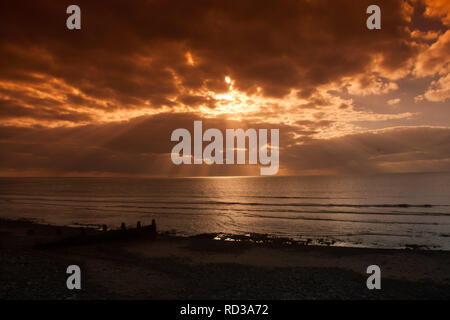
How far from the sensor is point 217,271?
1620cm

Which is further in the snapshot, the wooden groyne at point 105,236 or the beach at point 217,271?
the wooden groyne at point 105,236

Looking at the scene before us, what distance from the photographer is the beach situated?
38.7ft

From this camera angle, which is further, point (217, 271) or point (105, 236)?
point (105, 236)

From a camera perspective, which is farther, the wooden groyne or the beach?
the wooden groyne

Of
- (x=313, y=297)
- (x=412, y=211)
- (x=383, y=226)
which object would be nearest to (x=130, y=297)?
(x=313, y=297)

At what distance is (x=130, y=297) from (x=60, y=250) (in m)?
13.7

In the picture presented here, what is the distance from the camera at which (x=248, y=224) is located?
38562mm

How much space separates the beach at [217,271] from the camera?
11805mm

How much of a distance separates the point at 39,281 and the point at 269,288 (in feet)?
33.1

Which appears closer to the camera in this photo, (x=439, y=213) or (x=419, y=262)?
(x=419, y=262)

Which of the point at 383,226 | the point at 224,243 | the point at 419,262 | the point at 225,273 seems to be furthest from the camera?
the point at 383,226

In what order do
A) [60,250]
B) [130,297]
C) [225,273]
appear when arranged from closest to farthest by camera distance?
[130,297], [225,273], [60,250]
